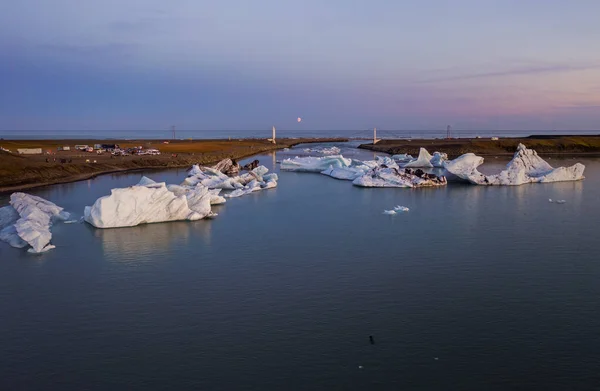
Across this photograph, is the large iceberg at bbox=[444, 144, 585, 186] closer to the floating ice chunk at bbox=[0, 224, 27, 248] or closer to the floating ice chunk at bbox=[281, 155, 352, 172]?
the floating ice chunk at bbox=[281, 155, 352, 172]

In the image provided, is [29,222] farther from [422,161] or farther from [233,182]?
[422,161]

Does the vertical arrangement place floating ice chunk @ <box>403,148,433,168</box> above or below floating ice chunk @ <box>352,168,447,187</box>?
above

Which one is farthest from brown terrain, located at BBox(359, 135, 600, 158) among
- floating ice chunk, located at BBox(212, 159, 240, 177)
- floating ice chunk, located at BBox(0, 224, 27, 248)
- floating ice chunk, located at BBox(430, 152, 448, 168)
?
floating ice chunk, located at BBox(0, 224, 27, 248)

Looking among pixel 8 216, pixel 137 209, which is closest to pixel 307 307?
pixel 137 209

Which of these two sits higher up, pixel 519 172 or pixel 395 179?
pixel 519 172

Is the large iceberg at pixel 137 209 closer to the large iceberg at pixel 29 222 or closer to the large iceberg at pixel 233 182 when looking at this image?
the large iceberg at pixel 29 222

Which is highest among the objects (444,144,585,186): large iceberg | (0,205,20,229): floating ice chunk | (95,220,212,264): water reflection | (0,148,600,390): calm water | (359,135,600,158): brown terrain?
(359,135,600,158): brown terrain

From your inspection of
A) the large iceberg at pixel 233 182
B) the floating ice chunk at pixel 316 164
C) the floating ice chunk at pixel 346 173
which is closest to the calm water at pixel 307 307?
the large iceberg at pixel 233 182

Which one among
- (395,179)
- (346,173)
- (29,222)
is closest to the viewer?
(29,222)
